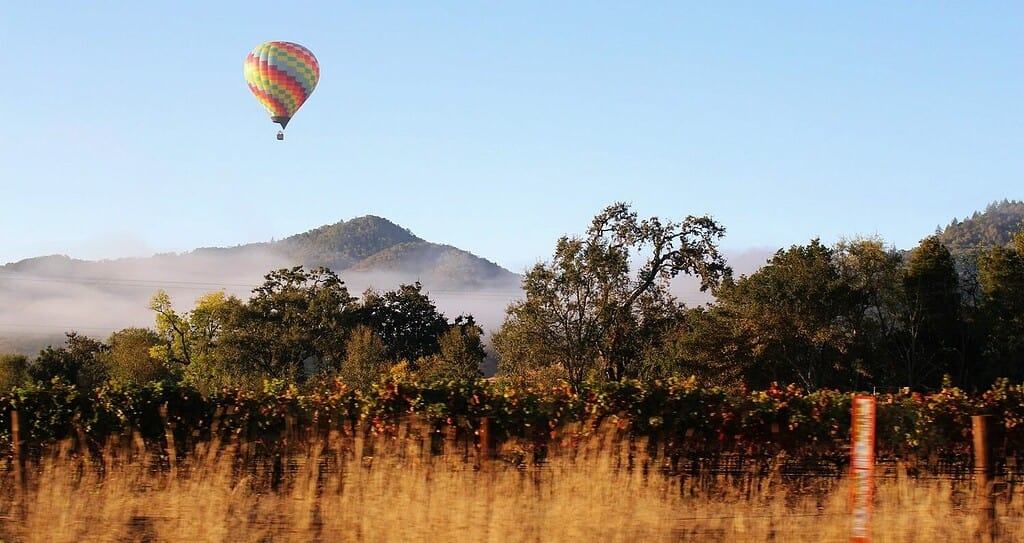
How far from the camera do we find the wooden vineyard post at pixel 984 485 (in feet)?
28.4

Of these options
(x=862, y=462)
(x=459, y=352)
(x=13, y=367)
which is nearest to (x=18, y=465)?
(x=862, y=462)

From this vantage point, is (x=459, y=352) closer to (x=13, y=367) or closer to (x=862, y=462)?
(x=13, y=367)

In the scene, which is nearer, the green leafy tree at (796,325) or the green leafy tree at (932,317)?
the green leafy tree at (796,325)

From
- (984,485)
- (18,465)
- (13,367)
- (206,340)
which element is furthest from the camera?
Answer: (13,367)

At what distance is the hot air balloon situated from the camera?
165ft

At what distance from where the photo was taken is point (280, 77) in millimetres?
50250

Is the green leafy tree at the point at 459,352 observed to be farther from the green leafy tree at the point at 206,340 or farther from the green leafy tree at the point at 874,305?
the green leafy tree at the point at 874,305

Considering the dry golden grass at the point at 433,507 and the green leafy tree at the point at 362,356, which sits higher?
the green leafy tree at the point at 362,356

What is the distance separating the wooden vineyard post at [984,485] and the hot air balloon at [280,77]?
144ft

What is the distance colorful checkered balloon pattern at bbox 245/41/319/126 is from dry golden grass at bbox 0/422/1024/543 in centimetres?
4227

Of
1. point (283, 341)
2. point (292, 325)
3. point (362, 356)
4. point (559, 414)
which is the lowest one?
point (559, 414)

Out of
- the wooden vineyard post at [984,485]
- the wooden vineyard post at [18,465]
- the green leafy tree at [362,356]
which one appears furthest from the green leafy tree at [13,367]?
the wooden vineyard post at [984,485]

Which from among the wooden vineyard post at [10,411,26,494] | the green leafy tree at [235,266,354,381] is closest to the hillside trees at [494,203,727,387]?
the green leafy tree at [235,266,354,381]

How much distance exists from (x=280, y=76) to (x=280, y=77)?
0.15 feet
